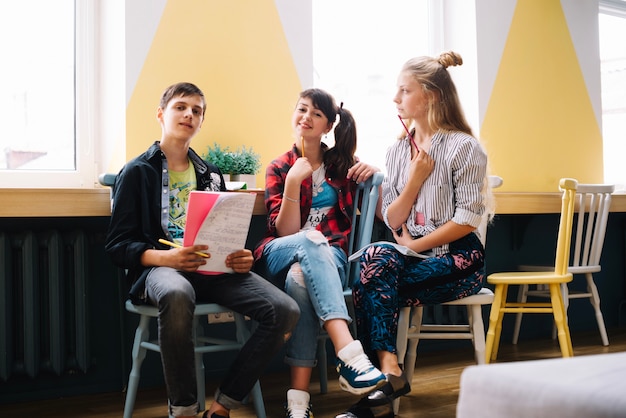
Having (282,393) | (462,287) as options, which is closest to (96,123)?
(282,393)

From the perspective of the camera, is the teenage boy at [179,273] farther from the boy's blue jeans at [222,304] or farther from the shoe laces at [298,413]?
the shoe laces at [298,413]

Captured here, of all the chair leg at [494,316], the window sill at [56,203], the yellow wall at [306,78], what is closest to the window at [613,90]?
the yellow wall at [306,78]

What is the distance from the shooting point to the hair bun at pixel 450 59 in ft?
7.30

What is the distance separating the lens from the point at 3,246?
2264 mm

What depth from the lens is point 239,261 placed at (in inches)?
75.3

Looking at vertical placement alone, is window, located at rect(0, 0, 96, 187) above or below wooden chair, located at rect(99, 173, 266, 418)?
above

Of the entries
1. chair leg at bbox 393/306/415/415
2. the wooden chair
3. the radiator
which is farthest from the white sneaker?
the radiator

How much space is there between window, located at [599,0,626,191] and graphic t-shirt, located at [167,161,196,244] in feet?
10.0

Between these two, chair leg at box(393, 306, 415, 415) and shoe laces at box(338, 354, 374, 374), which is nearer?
shoe laces at box(338, 354, 374, 374)

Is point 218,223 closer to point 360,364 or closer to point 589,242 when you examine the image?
point 360,364

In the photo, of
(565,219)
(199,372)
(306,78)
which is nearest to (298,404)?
(199,372)

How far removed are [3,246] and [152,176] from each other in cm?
65

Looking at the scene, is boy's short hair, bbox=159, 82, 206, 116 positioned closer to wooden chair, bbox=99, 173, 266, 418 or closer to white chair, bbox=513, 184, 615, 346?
wooden chair, bbox=99, 173, 266, 418

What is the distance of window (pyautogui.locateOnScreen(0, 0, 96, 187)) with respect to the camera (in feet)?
8.41
